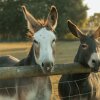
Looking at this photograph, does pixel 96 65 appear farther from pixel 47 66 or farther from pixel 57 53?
pixel 57 53

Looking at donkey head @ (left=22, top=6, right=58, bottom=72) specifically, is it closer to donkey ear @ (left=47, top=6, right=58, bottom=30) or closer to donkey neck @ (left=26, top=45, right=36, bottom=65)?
donkey ear @ (left=47, top=6, right=58, bottom=30)

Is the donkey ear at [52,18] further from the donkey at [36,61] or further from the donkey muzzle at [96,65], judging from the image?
the donkey muzzle at [96,65]

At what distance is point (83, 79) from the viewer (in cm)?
719

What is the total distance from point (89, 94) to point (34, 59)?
53.9 inches

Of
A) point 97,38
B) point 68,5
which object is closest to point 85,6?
point 68,5

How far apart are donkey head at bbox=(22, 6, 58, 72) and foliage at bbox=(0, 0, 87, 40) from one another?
59261 millimetres

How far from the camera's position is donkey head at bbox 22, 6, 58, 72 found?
593cm

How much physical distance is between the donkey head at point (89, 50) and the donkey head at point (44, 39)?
560mm

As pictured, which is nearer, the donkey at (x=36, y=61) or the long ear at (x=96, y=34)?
the donkey at (x=36, y=61)

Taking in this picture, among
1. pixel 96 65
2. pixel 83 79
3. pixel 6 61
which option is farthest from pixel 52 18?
pixel 6 61

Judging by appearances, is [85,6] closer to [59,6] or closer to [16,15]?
[59,6]

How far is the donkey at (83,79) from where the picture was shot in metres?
6.89

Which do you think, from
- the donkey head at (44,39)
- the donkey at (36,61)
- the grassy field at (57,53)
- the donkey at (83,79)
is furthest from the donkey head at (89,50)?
the grassy field at (57,53)

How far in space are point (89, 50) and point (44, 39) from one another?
1081 mm
